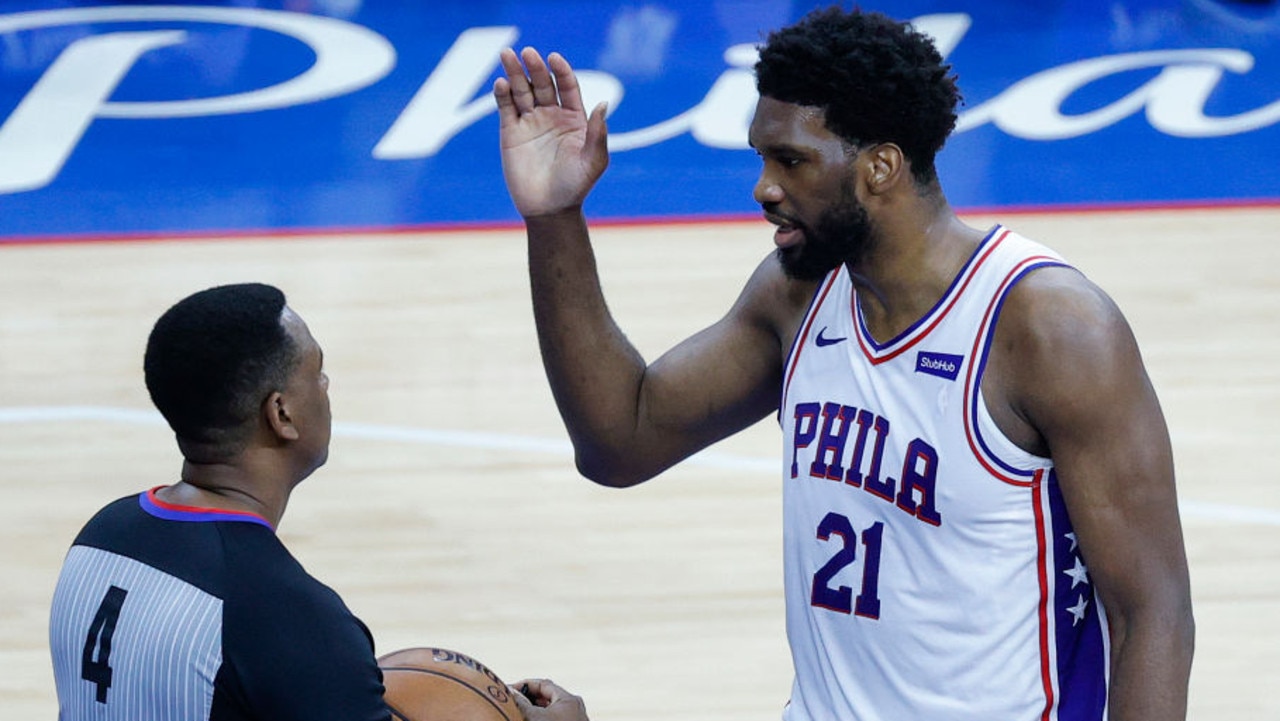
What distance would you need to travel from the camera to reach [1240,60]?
9.18 m

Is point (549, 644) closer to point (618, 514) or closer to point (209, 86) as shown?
point (618, 514)

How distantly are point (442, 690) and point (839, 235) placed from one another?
3.13 ft

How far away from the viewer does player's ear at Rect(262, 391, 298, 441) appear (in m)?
2.32

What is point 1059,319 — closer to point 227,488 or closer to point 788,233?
point 788,233

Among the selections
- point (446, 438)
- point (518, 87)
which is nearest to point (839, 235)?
point (518, 87)

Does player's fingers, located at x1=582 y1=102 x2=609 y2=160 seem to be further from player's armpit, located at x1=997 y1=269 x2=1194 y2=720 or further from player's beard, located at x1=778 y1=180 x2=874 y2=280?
player's armpit, located at x1=997 y1=269 x2=1194 y2=720

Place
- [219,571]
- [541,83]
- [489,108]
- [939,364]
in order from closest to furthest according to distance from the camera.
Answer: [219,571] → [939,364] → [541,83] → [489,108]

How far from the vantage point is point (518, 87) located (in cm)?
271

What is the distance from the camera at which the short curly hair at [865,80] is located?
2.46 m

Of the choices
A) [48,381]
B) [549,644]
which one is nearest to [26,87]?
[48,381]

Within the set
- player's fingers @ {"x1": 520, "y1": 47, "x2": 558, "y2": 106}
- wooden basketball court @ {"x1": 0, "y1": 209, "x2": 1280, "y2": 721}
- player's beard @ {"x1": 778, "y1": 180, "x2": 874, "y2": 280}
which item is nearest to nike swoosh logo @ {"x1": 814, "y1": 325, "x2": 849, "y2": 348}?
player's beard @ {"x1": 778, "y1": 180, "x2": 874, "y2": 280}

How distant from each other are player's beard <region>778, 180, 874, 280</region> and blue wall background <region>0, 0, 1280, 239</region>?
5.06 meters

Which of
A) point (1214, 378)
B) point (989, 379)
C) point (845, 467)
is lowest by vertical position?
point (1214, 378)

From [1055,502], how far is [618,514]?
9.30ft
